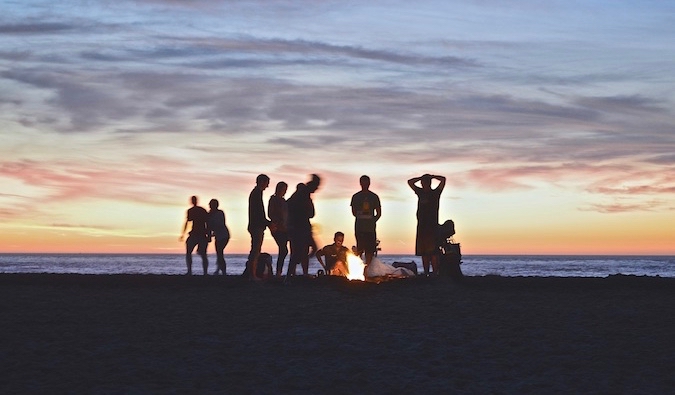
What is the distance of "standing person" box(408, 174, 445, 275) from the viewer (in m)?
19.5

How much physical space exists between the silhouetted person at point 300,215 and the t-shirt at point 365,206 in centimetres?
107

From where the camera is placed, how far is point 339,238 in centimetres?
2100

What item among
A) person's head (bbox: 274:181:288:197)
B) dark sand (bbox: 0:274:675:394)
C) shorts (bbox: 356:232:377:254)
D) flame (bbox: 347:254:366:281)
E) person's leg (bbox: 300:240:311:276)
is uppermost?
person's head (bbox: 274:181:288:197)

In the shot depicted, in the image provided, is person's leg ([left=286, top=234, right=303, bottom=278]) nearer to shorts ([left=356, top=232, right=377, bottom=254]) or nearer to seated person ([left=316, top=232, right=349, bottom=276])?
shorts ([left=356, top=232, right=377, bottom=254])

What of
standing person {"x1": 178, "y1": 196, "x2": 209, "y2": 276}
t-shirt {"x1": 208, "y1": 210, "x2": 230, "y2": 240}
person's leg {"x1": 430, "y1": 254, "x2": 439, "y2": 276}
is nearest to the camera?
person's leg {"x1": 430, "y1": 254, "x2": 439, "y2": 276}

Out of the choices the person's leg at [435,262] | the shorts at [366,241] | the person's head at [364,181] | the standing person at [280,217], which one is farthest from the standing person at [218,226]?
the person's leg at [435,262]

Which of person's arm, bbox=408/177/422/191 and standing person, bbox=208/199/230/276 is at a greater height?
person's arm, bbox=408/177/422/191

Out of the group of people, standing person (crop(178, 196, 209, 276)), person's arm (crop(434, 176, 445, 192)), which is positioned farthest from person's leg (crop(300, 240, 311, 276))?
standing person (crop(178, 196, 209, 276))

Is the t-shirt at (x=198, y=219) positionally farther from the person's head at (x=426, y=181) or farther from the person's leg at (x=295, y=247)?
the person's head at (x=426, y=181)

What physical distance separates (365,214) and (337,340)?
7.95 meters

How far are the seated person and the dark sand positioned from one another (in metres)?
3.30

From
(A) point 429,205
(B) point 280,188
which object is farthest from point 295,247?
(A) point 429,205

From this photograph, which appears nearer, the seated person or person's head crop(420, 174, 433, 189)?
person's head crop(420, 174, 433, 189)

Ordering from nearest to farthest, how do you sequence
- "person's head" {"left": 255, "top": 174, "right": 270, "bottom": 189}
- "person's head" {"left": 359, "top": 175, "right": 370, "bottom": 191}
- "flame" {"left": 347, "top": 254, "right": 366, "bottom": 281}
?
1. "person's head" {"left": 255, "top": 174, "right": 270, "bottom": 189}
2. "person's head" {"left": 359, "top": 175, "right": 370, "bottom": 191}
3. "flame" {"left": 347, "top": 254, "right": 366, "bottom": 281}
